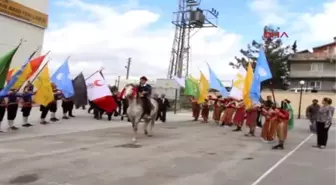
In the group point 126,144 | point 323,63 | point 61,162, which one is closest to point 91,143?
point 126,144

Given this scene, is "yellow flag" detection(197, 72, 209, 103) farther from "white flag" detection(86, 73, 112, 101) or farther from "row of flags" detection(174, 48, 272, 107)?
"white flag" detection(86, 73, 112, 101)

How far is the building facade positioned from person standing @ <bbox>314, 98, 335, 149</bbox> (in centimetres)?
5059

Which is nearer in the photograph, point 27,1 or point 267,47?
point 27,1

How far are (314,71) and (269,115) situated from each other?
175 feet

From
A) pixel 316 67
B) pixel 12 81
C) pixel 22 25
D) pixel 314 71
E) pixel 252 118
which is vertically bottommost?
pixel 252 118

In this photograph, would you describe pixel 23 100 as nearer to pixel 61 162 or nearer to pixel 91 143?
pixel 91 143

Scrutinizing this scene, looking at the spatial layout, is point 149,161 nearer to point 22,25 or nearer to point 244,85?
point 244,85

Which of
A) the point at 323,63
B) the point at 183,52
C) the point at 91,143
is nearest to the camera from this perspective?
the point at 91,143

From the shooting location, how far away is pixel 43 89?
55.4ft

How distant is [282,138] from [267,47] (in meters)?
56.4

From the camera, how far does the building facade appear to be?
64.2m

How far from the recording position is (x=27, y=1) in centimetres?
3275

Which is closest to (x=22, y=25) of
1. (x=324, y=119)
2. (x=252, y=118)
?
(x=252, y=118)

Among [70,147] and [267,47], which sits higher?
[267,47]
